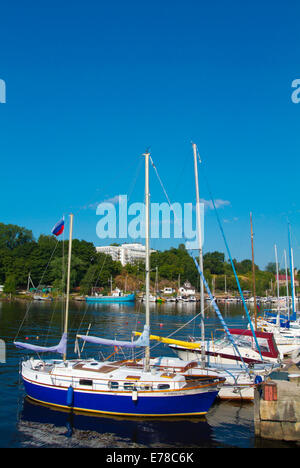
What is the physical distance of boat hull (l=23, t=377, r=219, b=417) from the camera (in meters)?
21.5

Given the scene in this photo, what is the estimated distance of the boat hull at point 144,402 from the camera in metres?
21.5

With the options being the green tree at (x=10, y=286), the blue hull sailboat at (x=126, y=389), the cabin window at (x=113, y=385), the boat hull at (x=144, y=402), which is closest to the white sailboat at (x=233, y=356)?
the blue hull sailboat at (x=126, y=389)

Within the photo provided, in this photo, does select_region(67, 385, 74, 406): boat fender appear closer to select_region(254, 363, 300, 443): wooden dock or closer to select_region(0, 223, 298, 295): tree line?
select_region(254, 363, 300, 443): wooden dock

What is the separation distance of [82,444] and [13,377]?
13558 mm

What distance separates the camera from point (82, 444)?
18797 millimetres

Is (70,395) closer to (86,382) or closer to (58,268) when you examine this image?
(86,382)

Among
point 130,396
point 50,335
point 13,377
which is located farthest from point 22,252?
point 130,396

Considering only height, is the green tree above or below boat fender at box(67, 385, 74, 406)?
above

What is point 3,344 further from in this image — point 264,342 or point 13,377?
point 264,342

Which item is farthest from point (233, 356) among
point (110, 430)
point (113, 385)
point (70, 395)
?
point (70, 395)

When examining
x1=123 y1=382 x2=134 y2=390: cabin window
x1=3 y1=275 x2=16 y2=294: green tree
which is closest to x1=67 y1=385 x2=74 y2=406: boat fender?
x1=123 y1=382 x2=134 y2=390: cabin window

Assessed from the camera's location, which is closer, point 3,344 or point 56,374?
point 56,374

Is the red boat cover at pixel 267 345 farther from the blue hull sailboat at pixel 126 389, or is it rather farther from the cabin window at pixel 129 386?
the cabin window at pixel 129 386
